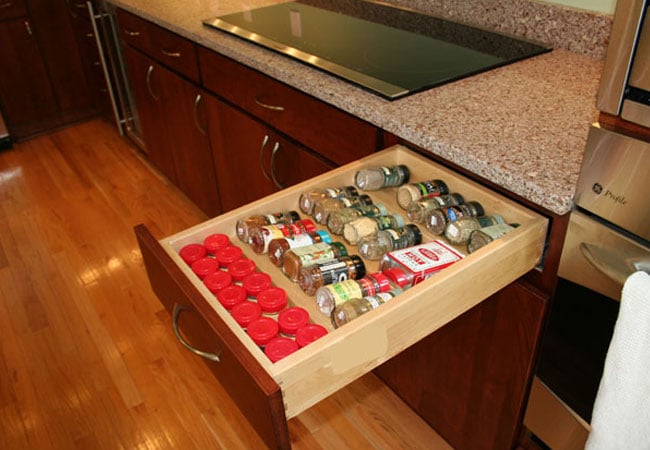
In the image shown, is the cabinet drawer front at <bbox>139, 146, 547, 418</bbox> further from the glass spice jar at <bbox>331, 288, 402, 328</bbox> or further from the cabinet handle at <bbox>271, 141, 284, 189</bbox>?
the cabinet handle at <bbox>271, 141, 284, 189</bbox>

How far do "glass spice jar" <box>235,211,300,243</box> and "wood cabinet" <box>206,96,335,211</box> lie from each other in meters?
0.38

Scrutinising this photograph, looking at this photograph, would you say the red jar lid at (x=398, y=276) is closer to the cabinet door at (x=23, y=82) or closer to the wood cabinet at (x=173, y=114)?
the wood cabinet at (x=173, y=114)

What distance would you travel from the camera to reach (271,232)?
847 millimetres

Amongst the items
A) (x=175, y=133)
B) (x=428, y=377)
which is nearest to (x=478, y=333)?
(x=428, y=377)

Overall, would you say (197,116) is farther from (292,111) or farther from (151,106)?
(292,111)

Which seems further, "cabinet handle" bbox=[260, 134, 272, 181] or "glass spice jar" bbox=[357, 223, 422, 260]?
"cabinet handle" bbox=[260, 134, 272, 181]

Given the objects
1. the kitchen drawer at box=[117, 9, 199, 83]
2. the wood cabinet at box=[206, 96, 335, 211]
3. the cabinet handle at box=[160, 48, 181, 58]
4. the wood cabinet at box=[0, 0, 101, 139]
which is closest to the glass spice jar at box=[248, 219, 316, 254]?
the wood cabinet at box=[206, 96, 335, 211]

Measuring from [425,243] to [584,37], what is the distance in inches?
28.8

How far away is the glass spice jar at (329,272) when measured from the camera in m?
0.78

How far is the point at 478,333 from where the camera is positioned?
1.03m

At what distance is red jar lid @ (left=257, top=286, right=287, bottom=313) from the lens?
758 mm

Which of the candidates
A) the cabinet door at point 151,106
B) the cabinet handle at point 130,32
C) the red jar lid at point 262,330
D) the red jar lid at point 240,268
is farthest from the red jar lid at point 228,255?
the cabinet handle at point 130,32

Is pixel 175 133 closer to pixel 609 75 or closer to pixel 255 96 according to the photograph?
pixel 255 96

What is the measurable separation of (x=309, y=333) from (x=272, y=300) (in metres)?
0.08
